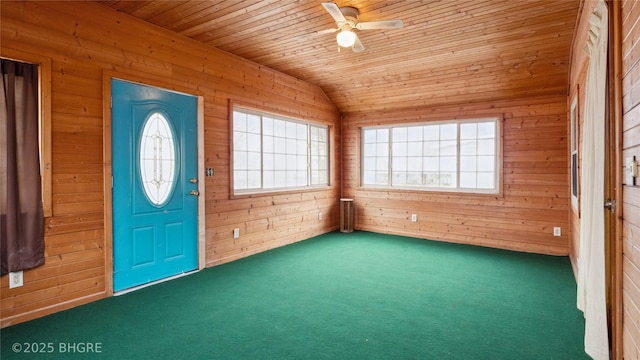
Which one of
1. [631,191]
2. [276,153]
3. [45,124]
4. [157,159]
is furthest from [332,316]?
[276,153]

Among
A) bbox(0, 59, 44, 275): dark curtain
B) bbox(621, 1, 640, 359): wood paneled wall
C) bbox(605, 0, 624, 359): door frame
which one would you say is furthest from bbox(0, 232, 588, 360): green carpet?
bbox(621, 1, 640, 359): wood paneled wall

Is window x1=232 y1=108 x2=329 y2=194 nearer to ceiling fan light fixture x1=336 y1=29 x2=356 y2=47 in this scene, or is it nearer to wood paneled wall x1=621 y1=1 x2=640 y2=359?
ceiling fan light fixture x1=336 y1=29 x2=356 y2=47

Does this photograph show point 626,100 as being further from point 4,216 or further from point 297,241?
point 297,241

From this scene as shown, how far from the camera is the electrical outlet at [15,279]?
2.81 metres

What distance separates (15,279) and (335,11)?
134 inches

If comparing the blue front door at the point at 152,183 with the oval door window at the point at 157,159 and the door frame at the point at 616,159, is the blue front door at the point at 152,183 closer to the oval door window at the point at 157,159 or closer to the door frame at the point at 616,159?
the oval door window at the point at 157,159

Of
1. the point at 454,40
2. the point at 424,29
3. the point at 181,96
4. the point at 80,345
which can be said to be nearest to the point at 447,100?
the point at 454,40

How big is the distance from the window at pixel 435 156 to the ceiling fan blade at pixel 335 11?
3325mm

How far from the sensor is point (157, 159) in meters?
3.77

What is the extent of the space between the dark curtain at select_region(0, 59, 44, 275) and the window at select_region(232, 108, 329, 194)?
2.23m

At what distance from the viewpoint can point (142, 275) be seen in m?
3.65

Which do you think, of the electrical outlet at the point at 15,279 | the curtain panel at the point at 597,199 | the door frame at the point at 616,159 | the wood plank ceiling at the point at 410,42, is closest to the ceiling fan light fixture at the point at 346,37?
the wood plank ceiling at the point at 410,42

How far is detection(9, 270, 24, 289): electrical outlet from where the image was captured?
281cm

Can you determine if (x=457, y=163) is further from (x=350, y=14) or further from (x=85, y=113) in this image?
(x=85, y=113)
